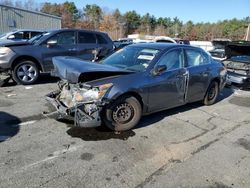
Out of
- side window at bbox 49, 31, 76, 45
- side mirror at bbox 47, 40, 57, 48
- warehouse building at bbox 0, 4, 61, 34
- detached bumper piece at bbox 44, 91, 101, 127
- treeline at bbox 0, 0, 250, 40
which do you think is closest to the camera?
detached bumper piece at bbox 44, 91, 101, 127

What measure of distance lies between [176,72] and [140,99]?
3.64ft

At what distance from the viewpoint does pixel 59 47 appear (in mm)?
9227

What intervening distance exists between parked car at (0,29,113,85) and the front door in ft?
9.85

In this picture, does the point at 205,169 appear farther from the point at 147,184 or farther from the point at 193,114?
the point at 193,114

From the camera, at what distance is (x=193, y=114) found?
6473mm

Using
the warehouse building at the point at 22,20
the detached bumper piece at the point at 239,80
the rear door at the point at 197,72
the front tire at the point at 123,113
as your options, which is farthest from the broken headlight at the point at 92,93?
the warehouse building at the point at 22,20

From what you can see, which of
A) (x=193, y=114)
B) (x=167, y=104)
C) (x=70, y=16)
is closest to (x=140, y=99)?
(x=167, y=104)

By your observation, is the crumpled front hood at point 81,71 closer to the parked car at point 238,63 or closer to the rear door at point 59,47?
the rear door at point 59,47

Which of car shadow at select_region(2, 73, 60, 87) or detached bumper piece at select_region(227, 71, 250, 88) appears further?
detached bumper piece at select_region(227, 71, 250, 88)

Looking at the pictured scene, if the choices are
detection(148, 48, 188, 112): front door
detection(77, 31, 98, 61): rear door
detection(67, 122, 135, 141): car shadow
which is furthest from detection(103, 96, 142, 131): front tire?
detection(77, 31, 98, 61): rear door

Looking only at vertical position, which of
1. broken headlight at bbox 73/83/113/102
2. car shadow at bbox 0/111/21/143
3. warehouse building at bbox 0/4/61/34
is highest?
warehouse building at bbox 0/4/61/34

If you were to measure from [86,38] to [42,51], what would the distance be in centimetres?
185

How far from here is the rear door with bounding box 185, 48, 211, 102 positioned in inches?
248

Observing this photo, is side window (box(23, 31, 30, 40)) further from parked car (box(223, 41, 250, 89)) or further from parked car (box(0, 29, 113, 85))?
parked car (box(223, 41, 250, 89))
